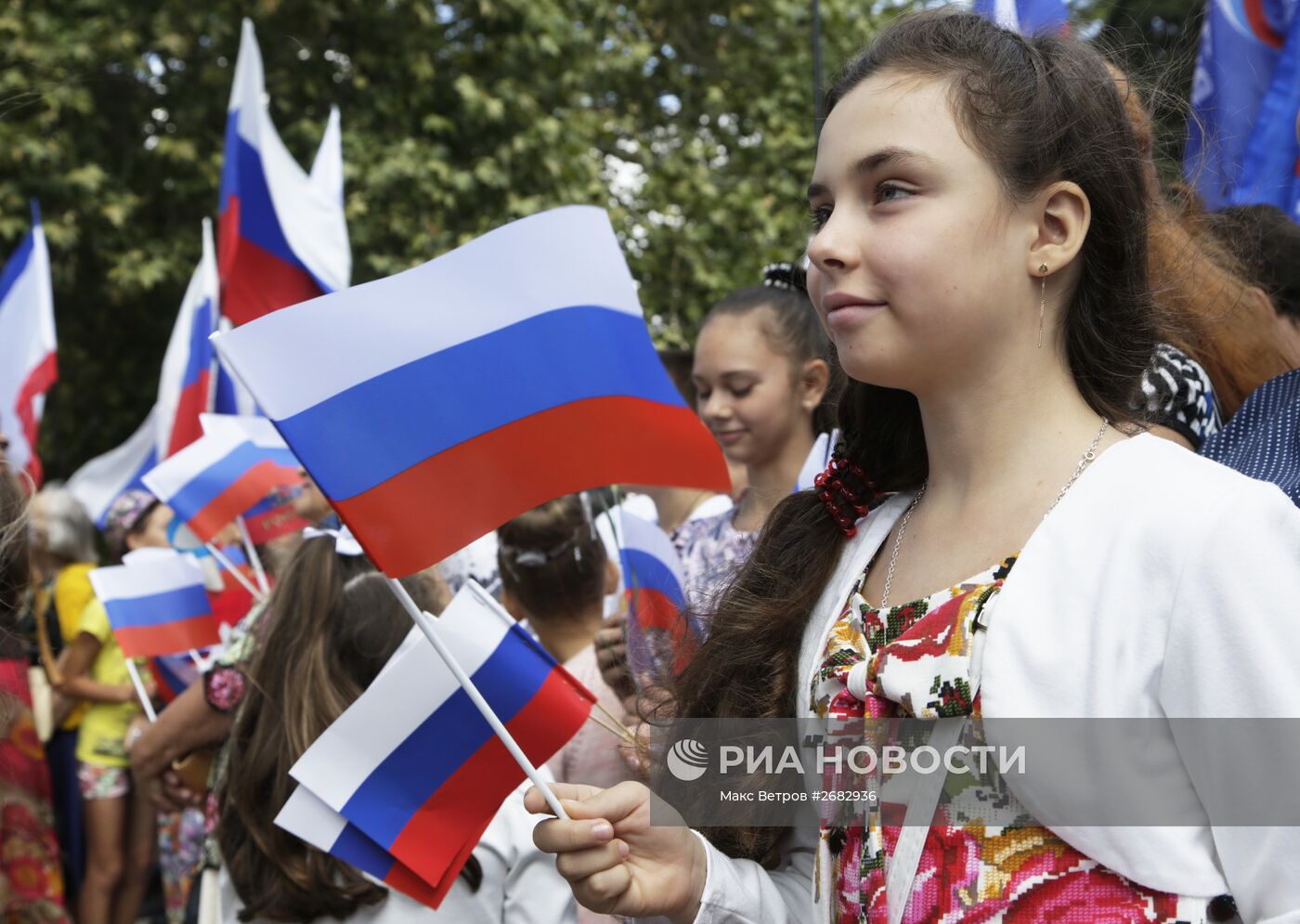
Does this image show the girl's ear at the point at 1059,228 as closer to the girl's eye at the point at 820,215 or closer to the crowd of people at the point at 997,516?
the crowd of people at the point at 997,516

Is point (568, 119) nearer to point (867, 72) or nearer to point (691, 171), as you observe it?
point (691, 171)

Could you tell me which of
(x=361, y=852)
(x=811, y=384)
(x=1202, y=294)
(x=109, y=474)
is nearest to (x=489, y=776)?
(x=361, y=852)

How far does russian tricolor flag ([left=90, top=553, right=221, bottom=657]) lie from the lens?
12.7 feet

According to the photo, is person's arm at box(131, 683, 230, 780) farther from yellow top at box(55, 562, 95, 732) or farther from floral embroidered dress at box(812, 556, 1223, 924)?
yellow top at box(55, 562, 95, 732)

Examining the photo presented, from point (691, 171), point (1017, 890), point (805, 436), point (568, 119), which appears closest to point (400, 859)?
point (1017, 890)

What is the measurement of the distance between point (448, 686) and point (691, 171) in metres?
9.55

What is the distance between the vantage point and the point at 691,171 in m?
11.2

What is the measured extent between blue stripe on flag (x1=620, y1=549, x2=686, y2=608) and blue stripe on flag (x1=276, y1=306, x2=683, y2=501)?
560 millimetres

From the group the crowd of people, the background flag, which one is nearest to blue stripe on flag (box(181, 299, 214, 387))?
the crowd of people

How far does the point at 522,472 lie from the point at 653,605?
633mm

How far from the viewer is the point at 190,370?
552cm

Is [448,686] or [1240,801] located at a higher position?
[1240,801]

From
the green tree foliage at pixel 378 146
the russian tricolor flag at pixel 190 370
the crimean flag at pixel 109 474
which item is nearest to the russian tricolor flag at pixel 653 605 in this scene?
the russian tricolor flag at pixel 190 370

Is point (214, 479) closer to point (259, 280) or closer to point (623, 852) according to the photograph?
point (259, 280)
